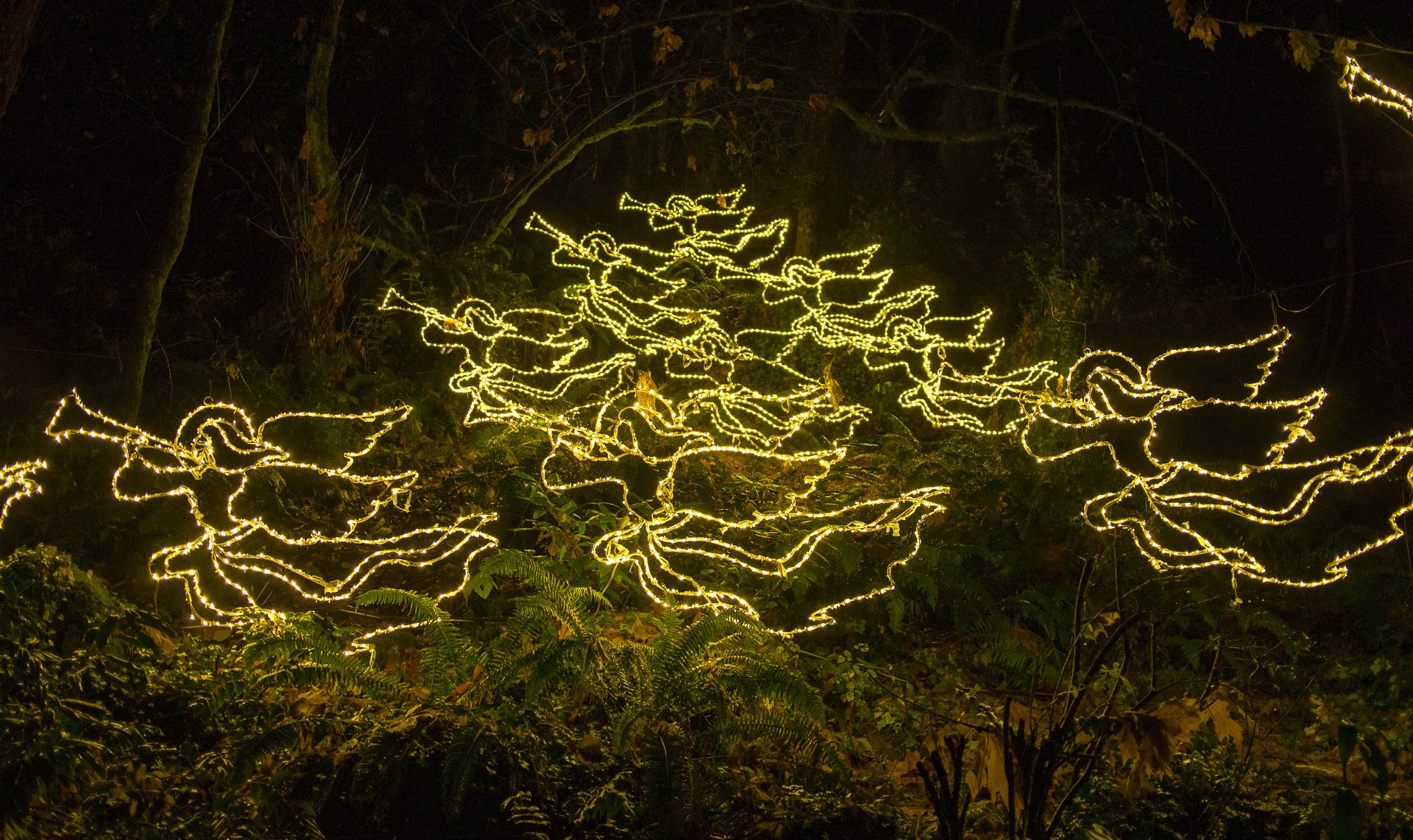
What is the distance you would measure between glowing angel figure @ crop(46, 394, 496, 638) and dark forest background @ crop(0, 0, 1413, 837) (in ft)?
0.77

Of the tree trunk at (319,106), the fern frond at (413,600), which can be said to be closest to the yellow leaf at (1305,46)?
the fern frond at (413,600)

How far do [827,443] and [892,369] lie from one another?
1.47 meters

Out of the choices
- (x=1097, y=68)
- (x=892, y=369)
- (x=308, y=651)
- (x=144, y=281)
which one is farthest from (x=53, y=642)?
(x=1097, y=68)

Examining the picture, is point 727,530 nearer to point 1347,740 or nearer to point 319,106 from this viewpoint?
point 1347,740

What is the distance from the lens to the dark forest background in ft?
11.3

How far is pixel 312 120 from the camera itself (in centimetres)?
718

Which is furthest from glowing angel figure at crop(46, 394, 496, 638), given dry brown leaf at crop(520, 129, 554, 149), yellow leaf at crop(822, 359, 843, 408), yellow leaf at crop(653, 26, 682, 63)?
yellow leaf at crop(653, 26, 682, 63)

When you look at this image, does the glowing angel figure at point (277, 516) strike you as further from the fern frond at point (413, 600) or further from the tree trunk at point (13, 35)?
the tree trunk at point (13, 35)

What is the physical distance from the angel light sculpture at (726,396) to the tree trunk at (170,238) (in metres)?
1.58

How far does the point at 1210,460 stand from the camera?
753 centimetres

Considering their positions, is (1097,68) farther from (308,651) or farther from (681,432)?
(308,651)

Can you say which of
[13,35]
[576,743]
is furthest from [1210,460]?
[13,35]

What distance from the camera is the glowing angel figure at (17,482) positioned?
461cm

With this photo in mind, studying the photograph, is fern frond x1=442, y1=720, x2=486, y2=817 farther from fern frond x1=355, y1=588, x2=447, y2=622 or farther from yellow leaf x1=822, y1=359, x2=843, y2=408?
yellow leaf x1=822, y1=359, x2=843, y2=408
